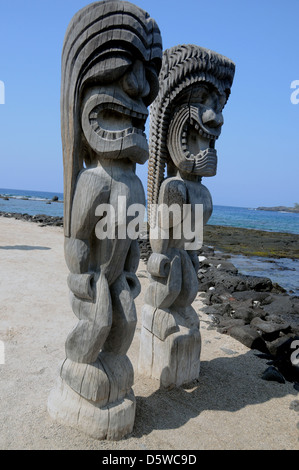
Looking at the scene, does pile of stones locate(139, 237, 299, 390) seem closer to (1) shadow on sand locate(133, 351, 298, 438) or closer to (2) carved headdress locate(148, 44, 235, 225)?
(1) shadow on sand locate(133, 351, 298, 438)

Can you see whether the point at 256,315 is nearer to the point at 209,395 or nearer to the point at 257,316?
the point at 257,316

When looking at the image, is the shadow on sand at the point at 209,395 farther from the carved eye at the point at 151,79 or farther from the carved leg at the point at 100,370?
the carved eye at the point at 151,79

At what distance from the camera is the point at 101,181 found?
2484mm

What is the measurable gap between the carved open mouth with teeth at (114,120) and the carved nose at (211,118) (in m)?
0.92

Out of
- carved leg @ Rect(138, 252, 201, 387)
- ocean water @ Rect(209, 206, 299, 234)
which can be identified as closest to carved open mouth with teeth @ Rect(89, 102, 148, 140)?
carved leg @ Rect(138, 252, 201, 387)

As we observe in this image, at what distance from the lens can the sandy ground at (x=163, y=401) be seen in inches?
103

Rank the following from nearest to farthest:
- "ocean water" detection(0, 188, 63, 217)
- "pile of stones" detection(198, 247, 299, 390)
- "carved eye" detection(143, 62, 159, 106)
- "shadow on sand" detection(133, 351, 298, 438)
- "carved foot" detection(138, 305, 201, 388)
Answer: "carved eye" detection(143, 62, 159, 106), "shadow on sand" detection(133, 351, 298, 438), "carved foot" detection(138, 305, 201, 388), "pile of stones" detection(198, 247, 299, 390), "ocean water" detection(0, 188, 63, 217)

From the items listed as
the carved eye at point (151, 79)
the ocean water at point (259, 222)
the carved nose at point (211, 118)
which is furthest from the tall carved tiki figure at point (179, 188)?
the ocean water at point (259, 222)

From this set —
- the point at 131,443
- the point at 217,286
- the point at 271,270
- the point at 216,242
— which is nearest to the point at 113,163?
the point at 131,443

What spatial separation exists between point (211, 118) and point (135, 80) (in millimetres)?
1056

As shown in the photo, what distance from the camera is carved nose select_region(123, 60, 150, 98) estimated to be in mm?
2459

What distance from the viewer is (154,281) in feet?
11.8

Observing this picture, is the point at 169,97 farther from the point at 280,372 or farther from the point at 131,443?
the point at 280,372

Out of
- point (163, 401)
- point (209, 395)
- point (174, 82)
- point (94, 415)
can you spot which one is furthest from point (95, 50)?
point (209, 395)
